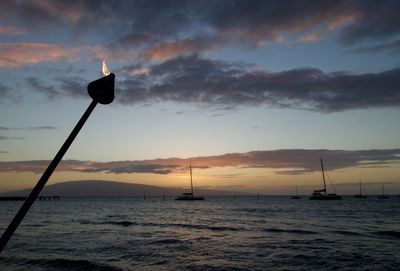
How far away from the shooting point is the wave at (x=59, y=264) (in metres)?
17.6

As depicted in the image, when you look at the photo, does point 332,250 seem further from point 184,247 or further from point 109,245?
point 109,245

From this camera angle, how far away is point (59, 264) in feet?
60.2

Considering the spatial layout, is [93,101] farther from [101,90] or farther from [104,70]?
[104,70]

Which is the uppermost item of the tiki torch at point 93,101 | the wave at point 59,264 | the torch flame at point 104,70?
the torch flame at point 104,70

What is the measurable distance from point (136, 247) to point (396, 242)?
2105cm

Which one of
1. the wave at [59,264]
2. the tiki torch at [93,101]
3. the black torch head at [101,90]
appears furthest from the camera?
the wave at [59,264]

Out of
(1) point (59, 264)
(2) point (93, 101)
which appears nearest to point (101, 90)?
(2) point (93, 101)

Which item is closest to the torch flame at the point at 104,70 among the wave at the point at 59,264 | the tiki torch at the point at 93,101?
the tiki torch at the point at 93,101

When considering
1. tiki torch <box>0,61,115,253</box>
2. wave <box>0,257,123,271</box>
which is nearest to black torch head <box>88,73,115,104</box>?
tiki torch <box>0,61,115,253</box>

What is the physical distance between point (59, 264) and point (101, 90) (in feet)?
61.3

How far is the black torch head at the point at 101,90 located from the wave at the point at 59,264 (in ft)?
54.6

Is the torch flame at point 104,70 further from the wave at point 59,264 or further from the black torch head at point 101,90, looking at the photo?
the wave at point 59,264

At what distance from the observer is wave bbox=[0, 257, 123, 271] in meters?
17.6

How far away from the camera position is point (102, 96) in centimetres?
263
